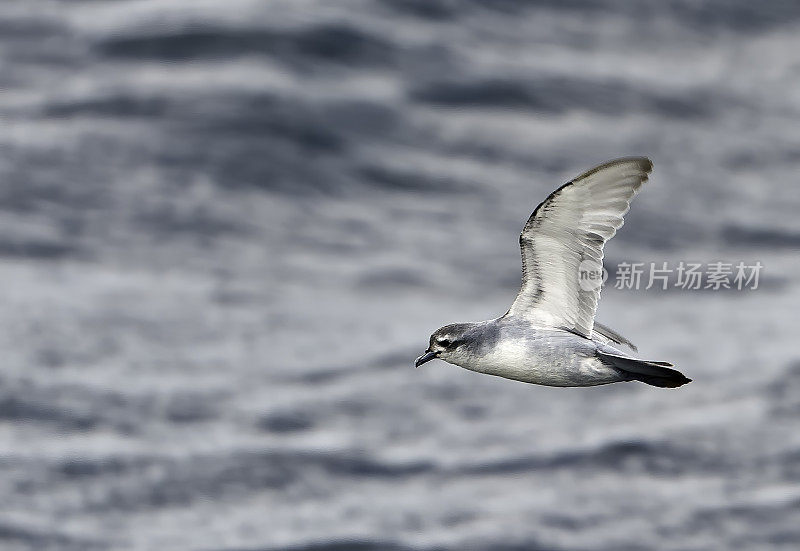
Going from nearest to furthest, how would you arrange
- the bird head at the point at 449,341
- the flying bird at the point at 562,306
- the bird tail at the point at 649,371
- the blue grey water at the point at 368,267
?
1. the bird tail at the point at 649,371
2. the flying bird at the point at 562,306
3. the bird head at the point at 449,341
4. the blue grey water at the point at 368,267

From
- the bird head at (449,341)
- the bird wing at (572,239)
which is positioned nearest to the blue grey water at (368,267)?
the bird wing at (572,239)

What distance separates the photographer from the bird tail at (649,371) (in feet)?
33.3

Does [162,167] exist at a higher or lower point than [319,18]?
lower

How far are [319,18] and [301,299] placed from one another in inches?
282

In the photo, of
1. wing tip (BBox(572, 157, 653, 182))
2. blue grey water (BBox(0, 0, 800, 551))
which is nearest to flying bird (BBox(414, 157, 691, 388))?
wing tip (BBox(572, 157, 653, 182))

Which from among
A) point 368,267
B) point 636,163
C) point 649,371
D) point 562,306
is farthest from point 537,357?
point 368,267

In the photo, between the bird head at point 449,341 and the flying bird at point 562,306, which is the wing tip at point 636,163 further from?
the bird head at point 449,341

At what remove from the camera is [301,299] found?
34.4m

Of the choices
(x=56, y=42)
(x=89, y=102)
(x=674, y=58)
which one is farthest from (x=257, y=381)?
(x=674, y=58)

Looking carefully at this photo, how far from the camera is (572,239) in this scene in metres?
11.2

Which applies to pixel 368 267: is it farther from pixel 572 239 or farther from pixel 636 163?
pixel 636 163

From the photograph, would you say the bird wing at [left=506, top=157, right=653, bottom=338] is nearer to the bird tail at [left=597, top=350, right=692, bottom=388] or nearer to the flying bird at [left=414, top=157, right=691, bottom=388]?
the flying bird at [left=414, top=157, right=691, bottom=388]

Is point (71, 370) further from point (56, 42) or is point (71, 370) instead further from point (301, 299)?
point (56, 42)

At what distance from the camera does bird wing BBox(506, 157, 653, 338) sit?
1087 cm
